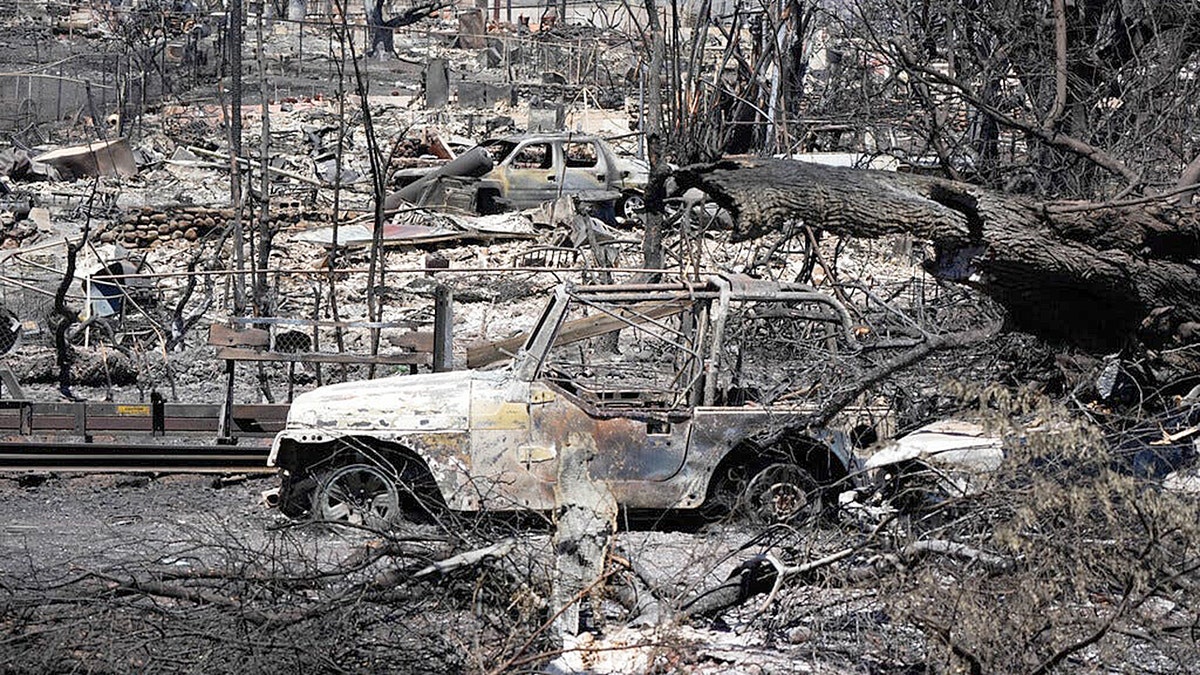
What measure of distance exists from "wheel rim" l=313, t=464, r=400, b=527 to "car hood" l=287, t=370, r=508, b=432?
A: 31 centimetres

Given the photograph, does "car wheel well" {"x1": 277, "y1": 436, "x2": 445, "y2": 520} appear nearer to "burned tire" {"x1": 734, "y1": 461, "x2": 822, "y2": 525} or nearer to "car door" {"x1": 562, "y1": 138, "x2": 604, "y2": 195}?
"burned tire" {"x1": 734, "y1": 461, "x2": 822, "y2": 525}

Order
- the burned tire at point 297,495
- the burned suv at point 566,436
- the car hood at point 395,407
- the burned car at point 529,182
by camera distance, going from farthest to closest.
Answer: the burned car at point 529,182 < the burned tire at point 297,495 < the car hood at point 395,407 < the burned suv at point 566,436

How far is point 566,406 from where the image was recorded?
8.09 m

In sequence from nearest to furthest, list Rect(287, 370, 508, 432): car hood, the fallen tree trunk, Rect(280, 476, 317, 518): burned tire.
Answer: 1. the fallen tree trunk
2. Rect(287, 370, 508, 432): car hood
3. Rect(280, 476, 317, 518): burned tire

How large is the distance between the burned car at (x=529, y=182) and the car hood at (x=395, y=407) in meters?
11.7

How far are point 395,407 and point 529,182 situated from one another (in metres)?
12.3

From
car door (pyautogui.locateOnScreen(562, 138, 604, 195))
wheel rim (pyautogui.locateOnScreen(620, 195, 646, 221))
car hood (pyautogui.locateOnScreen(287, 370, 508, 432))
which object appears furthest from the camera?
car door (pyautogui.locateOnScreen(562, 138, 604, 195))

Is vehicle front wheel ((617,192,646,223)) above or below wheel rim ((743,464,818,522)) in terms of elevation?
above

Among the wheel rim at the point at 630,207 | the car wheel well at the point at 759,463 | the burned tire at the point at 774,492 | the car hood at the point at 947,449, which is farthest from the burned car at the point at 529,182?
the car hood at the point at 947,449

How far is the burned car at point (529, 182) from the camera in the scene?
2019 centimetres

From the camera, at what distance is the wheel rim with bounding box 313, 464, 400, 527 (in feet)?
27.5

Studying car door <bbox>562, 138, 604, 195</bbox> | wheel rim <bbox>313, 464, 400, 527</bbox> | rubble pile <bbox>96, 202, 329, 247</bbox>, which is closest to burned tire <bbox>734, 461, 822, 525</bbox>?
wheel rim <bbox>313, 464, 400, 527</bbox>

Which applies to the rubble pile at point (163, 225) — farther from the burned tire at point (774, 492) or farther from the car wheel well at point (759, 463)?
the burned tire at point (774, 492)

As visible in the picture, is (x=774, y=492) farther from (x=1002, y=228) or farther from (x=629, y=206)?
(x=629, y=206)
